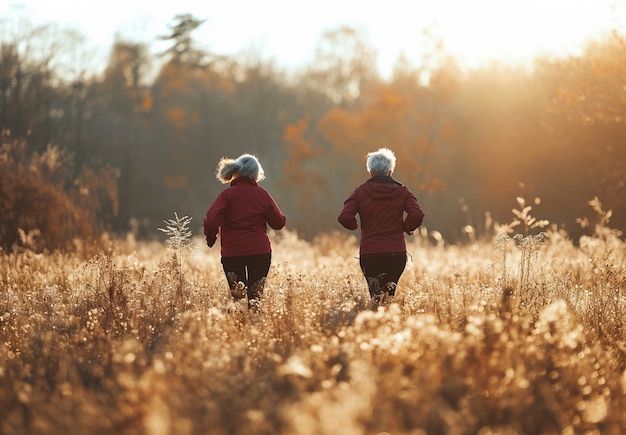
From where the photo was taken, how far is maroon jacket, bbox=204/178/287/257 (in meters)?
8.19

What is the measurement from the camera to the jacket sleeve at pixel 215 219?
26.6ft

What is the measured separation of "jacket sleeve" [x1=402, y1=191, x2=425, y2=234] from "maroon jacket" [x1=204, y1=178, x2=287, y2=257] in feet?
4.18

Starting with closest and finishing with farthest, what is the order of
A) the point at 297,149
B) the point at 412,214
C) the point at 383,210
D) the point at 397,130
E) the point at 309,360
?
the point at 309,360
the point at 412,214
the point at 383,210
the point at 397,130
the point at 297,149

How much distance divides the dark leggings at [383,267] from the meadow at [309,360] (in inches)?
10.5

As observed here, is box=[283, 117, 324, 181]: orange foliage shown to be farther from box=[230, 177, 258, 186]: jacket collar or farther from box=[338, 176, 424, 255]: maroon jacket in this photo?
box=[338, 176, 424, 255]: maroon jacket

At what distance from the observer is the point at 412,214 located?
7.99 metres

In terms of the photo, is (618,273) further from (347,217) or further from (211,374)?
(211,374)

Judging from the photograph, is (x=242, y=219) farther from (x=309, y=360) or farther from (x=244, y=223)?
(x=309, y=360)

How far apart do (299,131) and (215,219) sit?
121 feet

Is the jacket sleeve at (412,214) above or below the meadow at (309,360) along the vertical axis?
above

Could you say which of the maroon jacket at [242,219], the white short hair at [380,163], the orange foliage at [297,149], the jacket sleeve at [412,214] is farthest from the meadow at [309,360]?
the orange foliage at [297,149]

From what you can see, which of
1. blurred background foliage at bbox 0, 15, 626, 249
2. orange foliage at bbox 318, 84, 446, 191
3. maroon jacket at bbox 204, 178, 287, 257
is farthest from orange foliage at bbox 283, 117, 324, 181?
maroon jacket at bbox 204, 178, 287, 257

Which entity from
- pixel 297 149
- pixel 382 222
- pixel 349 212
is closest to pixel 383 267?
pixel 382 222

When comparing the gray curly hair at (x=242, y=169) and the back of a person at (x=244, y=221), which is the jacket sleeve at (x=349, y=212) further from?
the gray curly hair at (x=242, y=169)
